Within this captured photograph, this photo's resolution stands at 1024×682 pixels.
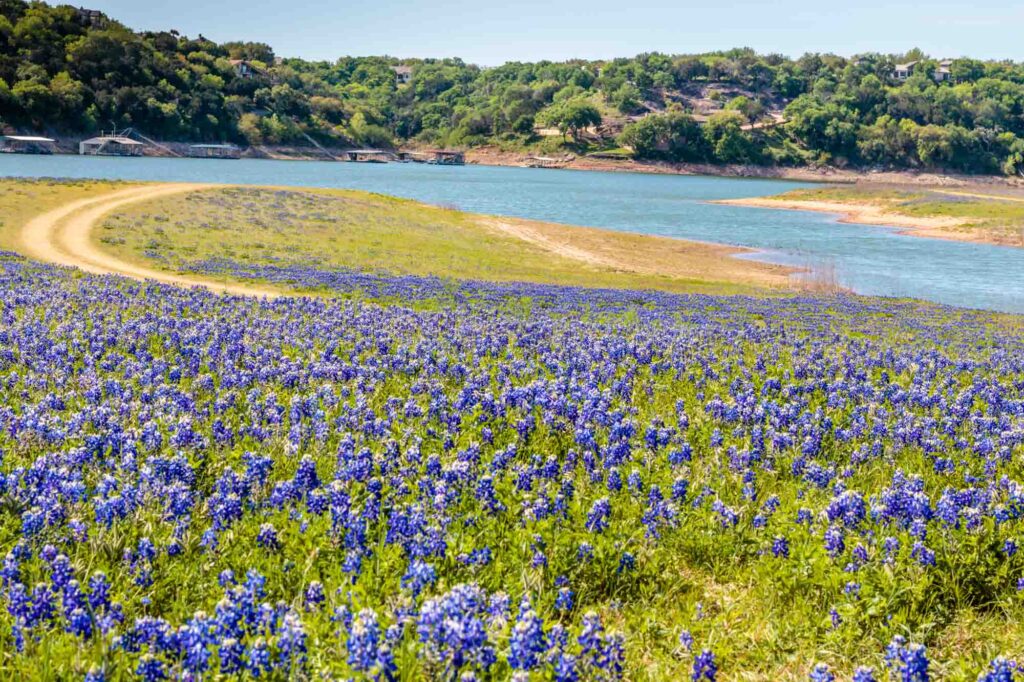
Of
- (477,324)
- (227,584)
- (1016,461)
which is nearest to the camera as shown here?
(227,584)

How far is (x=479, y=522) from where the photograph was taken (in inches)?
254

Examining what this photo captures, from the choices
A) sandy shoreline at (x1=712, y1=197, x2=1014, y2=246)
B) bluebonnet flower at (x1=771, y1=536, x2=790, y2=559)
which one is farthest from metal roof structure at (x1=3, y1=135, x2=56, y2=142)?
bluebonnet flower at (x1=771, y1=536, x2=790, y2=559)

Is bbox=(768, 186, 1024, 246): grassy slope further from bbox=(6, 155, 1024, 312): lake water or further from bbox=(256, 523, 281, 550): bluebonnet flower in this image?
bbox=(256, 523, 281, 550): bluebonnet flower

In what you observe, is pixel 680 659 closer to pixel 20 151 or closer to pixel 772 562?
pixel 772 562

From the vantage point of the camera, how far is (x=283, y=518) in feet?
20.5

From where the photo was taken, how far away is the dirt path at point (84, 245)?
31619 mm

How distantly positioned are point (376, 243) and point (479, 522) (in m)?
46.8

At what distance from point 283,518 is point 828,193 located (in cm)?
15346

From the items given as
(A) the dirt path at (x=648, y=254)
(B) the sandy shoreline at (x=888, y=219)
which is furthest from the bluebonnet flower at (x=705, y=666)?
(B) the sandy shoreline at (x=888, y=219)

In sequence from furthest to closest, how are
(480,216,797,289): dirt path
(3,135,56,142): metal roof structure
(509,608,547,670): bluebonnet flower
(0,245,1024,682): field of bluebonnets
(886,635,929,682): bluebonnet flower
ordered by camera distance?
(3,135,56,142): metal roof structure → (480,216,797,289): dirt path → (0,245,1024,682): field of bluebonnets → (886,635,929,682): bluebonnet flower → (509,608,547,670): bluebonnet flower

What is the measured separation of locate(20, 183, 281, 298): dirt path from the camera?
104 ft

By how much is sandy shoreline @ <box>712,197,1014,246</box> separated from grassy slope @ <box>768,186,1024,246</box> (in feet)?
2.20

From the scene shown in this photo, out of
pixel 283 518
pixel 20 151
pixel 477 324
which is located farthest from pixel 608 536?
pixel 20 151

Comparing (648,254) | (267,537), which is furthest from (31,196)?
(267,537)
